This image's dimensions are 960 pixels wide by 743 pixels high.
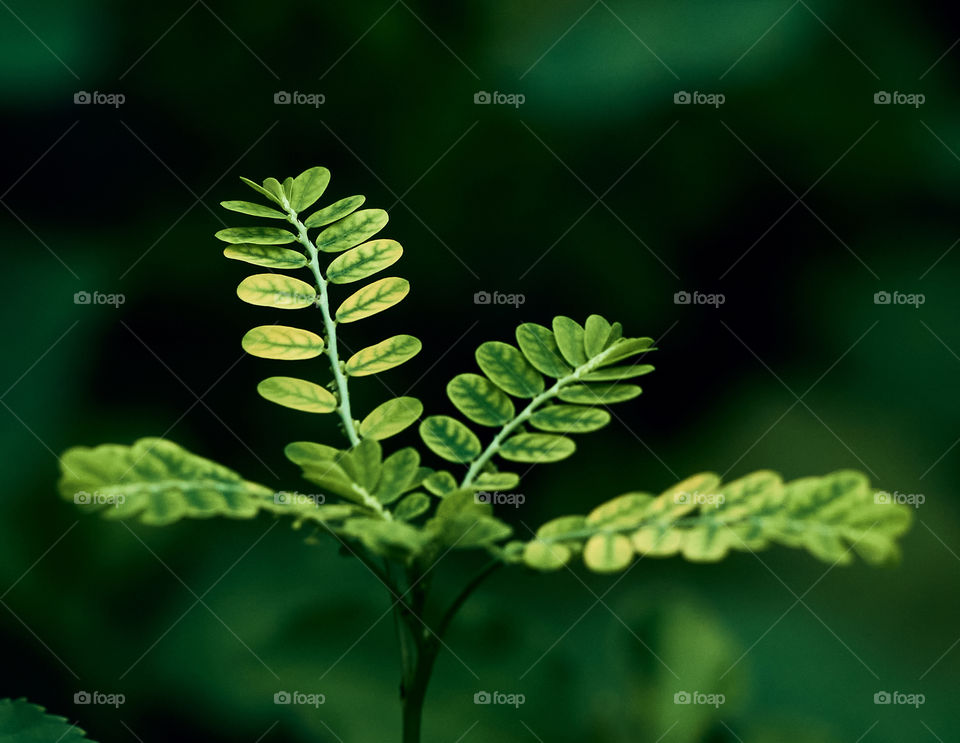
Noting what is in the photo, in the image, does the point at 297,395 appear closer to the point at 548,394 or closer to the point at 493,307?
the point at 548,394

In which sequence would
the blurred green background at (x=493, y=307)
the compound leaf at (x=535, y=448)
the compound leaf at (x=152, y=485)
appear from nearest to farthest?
1. the compound leaf at (x=152, y=485)
2. the compound leaf at (x=535, y=448)
3. the blurred green background at (x=493, y=307)

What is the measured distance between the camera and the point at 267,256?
24.1 inches

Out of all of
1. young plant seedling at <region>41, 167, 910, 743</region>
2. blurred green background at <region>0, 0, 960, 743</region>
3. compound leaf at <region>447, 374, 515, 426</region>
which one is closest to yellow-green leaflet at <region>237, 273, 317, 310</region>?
young plant seedling at <region>41, 167, 910, 743</region>

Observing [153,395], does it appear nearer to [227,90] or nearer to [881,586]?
[227,90]

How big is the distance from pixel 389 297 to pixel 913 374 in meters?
0.61

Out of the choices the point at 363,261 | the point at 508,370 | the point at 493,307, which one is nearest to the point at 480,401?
the point at 508,370

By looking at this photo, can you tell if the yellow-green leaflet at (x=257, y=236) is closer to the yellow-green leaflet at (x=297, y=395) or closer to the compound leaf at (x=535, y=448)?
the yellow-green leaflet at (x=297, y=395)

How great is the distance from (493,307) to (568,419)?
38 centimetres

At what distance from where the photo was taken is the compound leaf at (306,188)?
0.64 m

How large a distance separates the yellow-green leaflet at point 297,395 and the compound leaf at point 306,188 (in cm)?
15

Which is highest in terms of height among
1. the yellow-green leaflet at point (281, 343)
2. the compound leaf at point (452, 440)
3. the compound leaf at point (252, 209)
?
the compound leaf at point (252, 209)

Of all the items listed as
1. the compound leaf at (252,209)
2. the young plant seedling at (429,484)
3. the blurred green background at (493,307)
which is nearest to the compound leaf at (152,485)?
the young plant seedling at (429,484)

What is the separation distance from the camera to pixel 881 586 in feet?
2.76

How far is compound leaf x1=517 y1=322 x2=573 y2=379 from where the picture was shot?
0.60m
